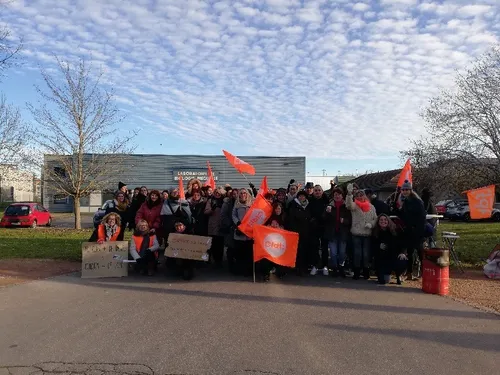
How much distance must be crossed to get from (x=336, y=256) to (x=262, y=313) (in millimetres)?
3274

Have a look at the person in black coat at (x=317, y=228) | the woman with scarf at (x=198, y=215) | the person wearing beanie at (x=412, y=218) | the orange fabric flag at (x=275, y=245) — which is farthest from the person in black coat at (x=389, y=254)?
the woman with scarf at (x=198, y=215)

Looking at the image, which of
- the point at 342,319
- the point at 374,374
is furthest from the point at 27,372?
the point at 342,319

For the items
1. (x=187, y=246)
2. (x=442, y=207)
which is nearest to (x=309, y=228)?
(x=187, y=246)

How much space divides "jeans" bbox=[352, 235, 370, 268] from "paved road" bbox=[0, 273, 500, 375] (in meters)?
0.78

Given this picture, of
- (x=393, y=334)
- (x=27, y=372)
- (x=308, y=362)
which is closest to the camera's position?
(x=27, y=372)

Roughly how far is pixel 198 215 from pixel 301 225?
2.47 m

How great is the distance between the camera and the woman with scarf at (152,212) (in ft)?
32.8

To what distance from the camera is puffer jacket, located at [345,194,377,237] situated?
29.3 feet

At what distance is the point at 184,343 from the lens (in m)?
5.18

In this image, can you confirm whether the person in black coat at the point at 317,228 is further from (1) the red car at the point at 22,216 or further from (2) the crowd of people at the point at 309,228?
(1) the red car at the point at 22,216

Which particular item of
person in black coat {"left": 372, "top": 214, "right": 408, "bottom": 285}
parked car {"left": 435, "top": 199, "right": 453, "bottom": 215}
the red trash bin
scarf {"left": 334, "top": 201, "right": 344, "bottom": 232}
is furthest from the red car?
parked car {"left": 435, "top": 199, "right": 453, "bottom": 215}

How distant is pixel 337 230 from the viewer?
30.2 ft

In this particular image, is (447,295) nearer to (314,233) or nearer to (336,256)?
(336,256)

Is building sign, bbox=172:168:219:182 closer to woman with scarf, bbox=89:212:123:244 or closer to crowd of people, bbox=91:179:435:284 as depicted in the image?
crowd of people, bbox=91:179:435:284
